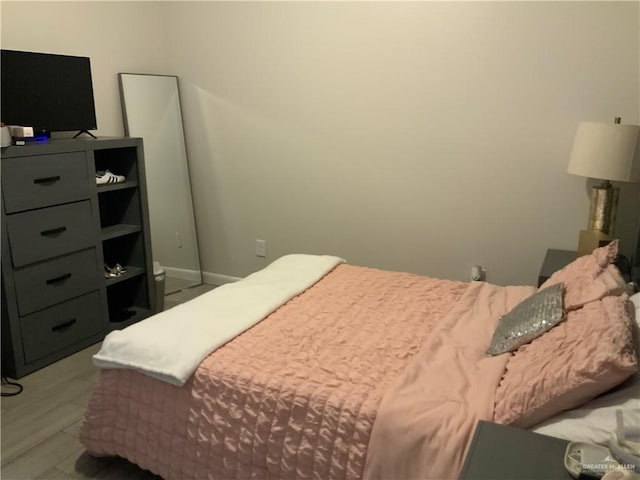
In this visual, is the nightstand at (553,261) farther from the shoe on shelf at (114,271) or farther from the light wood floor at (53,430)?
the shoe on shelf at (114,271)

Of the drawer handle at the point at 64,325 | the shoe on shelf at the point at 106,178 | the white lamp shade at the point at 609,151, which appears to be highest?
the white lamp shade at the point at 609,151

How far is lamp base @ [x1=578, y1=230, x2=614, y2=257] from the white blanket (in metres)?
1.39

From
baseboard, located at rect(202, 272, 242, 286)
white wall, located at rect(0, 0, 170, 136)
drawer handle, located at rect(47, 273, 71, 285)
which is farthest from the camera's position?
baseboard, located at rect(202, 272, 242, 286)

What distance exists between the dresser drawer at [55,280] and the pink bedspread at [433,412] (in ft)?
6.59

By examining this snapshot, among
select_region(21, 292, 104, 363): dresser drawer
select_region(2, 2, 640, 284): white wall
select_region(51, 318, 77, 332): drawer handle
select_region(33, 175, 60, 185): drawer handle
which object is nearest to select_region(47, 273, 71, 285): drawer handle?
select_region(21, 292, 104, 363): dresser drawer

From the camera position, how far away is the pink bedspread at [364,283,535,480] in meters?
1.52

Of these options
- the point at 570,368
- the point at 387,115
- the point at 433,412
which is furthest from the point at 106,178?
the point at 570,368

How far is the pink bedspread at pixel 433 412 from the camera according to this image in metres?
1.52

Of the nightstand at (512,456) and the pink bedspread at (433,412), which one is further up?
the nightstand at (512,456)

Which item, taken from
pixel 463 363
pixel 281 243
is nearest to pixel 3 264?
pixel 281 243

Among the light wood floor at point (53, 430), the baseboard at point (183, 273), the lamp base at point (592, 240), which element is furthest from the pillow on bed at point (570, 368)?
the baseboard at point (183, 273)

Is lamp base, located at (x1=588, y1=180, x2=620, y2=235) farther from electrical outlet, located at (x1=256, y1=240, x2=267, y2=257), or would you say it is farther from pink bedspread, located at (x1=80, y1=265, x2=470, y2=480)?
electrical outlet, located at (x1=256, y1=240, x2=267, y2=257)

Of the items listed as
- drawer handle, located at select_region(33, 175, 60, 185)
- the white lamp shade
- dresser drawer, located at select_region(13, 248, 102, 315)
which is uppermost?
the white lamp shade

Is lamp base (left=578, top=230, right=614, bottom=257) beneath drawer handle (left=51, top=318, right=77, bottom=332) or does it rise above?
above
